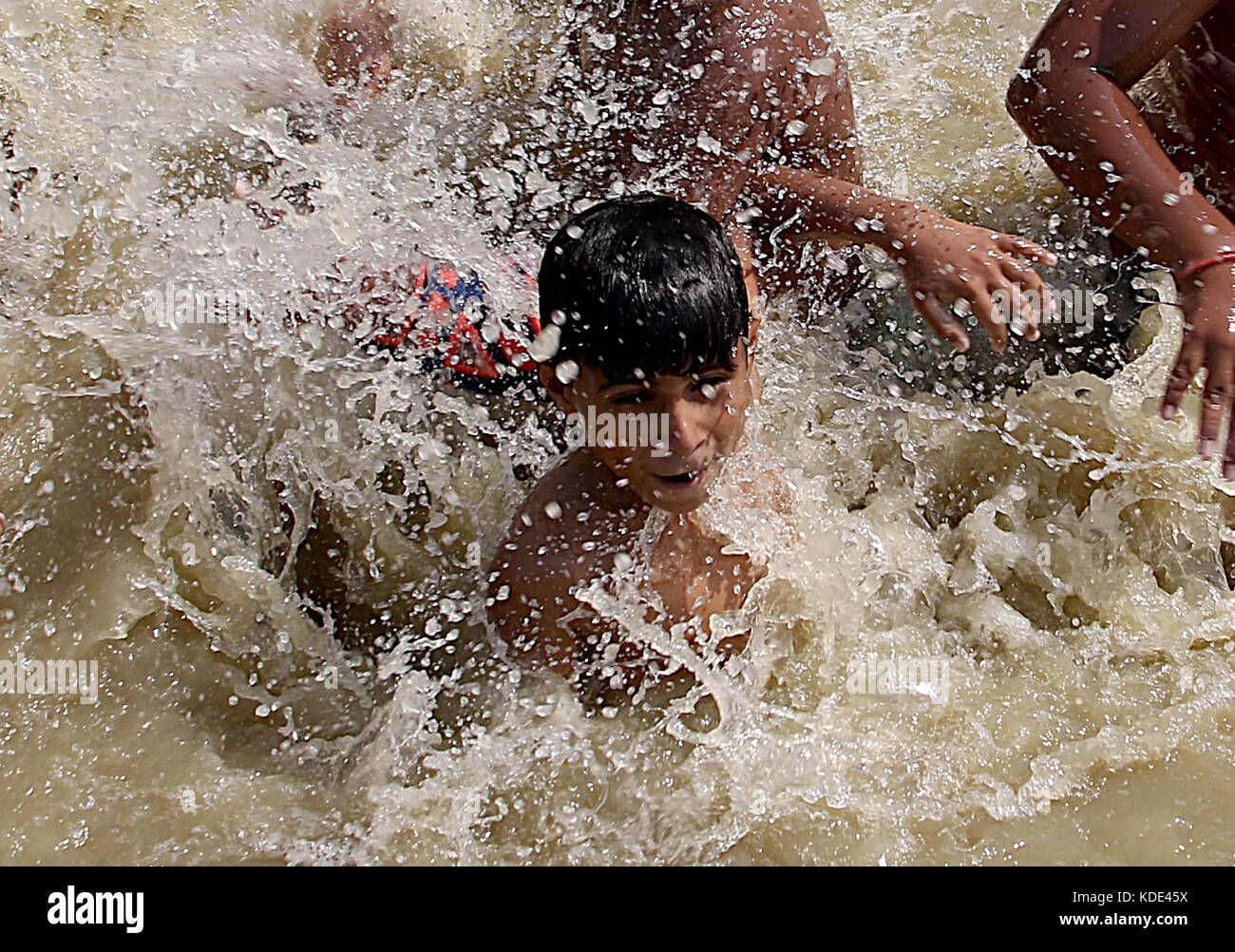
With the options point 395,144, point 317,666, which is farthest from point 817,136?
point 317,666

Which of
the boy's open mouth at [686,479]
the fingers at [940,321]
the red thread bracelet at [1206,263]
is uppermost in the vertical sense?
the red thread bracelet at [1206,263]

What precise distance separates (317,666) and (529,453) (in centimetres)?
63

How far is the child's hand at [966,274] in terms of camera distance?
182 centimetres

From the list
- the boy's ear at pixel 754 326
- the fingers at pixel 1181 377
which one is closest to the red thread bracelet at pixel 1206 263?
the fingers at pixel 1181 377

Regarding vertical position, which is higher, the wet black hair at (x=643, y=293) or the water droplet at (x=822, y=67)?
the water droplet at (x=822, y=67)

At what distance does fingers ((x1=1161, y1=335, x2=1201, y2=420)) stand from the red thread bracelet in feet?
0.51

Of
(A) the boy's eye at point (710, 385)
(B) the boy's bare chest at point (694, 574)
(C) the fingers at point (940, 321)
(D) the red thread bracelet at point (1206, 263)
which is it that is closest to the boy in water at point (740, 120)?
(C) the fingers at point (940, 321)

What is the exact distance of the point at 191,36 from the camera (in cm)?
344

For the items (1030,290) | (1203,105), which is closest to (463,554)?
(1030,290)

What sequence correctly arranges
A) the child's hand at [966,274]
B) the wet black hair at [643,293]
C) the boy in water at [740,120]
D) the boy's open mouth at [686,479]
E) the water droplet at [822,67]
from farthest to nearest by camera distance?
the water droplet at [822,67] < the boy in water at [740,120] < the child's hand at [966,274] < the boy's open mouth at [686,479] < the wet black hair at [643,293]

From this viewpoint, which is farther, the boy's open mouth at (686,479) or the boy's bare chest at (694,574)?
the boy's bare chest at (694,574)

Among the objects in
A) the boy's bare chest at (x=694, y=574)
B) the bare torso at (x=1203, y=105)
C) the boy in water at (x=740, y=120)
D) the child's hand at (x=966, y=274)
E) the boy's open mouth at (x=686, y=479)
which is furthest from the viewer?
the boy in water at (x=740, y=120)

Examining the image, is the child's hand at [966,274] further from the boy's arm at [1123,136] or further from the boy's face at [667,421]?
the boy's face at [667,421]

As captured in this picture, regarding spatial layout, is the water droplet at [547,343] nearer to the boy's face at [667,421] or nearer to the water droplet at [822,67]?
the boy's face at [667,421]
